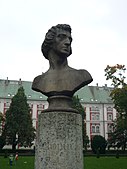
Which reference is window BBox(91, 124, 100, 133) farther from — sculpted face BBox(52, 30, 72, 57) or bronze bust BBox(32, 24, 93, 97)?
sculpted face BBox(52, 30, 72, 57)

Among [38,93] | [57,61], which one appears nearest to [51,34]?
[57,61]

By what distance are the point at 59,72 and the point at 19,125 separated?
4381 centimetres

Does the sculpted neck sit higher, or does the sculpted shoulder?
the sculpted neck

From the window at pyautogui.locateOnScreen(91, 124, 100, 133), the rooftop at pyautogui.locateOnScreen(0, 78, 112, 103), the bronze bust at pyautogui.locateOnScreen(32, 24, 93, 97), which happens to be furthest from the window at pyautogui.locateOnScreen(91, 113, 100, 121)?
the bronze bust at pyautogui.locateOnScreen(32, 24, 93, 97)

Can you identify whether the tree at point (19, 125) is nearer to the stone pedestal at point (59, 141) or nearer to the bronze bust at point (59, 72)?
the bronze bust at point (59, 72)

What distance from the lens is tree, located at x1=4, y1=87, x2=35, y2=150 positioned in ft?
161

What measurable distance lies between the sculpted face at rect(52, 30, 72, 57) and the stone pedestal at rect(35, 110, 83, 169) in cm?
154

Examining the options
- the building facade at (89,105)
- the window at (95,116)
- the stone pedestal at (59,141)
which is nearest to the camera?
the stone pedestal at (59,141)

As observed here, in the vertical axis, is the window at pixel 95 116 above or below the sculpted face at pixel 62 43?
above

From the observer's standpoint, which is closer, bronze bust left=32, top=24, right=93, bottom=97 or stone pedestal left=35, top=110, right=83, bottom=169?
stone pedestal left=35, top=110, right=83, bottom=169

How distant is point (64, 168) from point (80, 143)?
0.66 metres

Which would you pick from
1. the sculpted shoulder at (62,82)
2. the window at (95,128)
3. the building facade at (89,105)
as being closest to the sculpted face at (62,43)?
the sculpted shoulder at (62,82)

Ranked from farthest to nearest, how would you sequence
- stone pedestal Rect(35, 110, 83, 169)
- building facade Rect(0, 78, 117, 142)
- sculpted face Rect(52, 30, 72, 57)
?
building facade Rect(0, 78, 117, 142) → sculpted face Rect(52, 30, 72, 57) → stone pedestal Rect(35, 110, 83, 169)

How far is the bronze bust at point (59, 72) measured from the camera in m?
6.68
